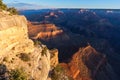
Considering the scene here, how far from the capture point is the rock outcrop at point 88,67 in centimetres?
6295

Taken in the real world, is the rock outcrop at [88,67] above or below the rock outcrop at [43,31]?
above

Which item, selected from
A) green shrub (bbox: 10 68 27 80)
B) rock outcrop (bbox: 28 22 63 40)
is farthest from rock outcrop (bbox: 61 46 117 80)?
rock outcrop (bbox: 28 22 63 40)

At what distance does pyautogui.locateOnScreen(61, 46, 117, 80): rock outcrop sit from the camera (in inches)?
2478

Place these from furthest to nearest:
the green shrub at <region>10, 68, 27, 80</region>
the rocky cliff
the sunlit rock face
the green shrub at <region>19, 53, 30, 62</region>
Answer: the green shrub at <region>19, 53, 30, 62</region>
the sunlit rock face
the rocky cliff
the green shrub at <region>10, 68, 27, 80</region>

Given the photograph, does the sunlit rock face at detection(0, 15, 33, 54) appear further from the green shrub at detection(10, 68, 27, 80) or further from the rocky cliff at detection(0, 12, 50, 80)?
the green shrub at detection(10, 68, 27, 80)

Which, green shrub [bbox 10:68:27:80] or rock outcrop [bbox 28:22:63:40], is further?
rock outcrop [bbox 28:22:63:40]

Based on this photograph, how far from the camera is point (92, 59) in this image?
8150 cm

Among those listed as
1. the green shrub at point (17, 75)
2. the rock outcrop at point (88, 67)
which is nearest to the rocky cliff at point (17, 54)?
the green shrub at point (17, 75)

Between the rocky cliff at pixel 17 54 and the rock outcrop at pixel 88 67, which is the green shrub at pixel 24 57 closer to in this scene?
the rocky cliff at pixel 17 54

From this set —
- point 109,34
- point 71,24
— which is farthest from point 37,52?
point 71,24

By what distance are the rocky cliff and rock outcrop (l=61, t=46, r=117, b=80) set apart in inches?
1056

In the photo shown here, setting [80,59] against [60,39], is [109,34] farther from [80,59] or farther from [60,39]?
[80,59]

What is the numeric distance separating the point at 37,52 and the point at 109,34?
5461 inches

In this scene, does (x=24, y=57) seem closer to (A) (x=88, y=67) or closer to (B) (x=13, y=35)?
(B) (x=13, y=35)
